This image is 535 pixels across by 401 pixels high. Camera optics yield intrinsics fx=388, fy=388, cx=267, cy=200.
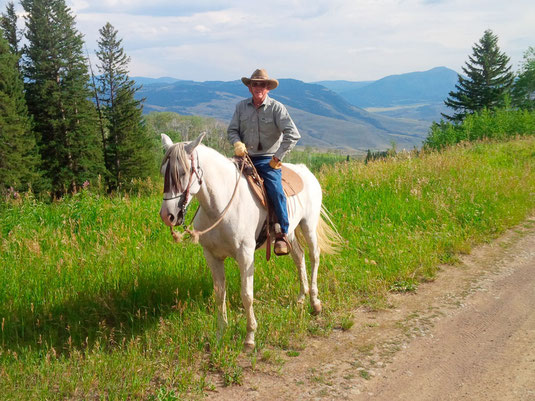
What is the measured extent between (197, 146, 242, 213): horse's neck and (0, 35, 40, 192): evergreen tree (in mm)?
37192

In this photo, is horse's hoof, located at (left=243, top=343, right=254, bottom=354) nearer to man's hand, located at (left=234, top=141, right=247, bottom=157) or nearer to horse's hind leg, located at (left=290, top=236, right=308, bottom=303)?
horse's hind leg, located at (left=290, top=236, right=308, bottom=303)

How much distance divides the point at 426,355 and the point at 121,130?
5226 centimetres

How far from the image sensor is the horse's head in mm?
3520

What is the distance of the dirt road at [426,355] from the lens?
12.1 feet

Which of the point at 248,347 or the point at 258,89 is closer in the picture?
the point at 248,347

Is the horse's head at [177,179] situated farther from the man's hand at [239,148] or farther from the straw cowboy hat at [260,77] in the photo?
the straw cowboy hat at [260,77]

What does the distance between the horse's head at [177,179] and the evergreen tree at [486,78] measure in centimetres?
6710

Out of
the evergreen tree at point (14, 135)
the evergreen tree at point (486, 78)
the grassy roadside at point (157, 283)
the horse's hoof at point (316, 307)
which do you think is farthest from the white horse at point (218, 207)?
the evergreen tree at point (486, 78)

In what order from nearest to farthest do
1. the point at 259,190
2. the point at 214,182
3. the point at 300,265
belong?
the point at 214,182
the point at 259,190
the point at 300,265

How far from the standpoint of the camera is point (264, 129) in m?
4.93

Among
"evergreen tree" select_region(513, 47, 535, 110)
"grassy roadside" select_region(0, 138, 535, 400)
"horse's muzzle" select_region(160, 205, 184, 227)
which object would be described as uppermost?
"evergreen tree" select_region(513, 47, 535, 110)

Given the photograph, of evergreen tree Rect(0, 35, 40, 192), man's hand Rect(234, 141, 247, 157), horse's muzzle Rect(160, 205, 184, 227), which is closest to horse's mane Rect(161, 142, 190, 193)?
horse's muzzle Rect(160, 205, 184, 227)

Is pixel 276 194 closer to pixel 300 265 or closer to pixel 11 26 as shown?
pixel 300 265


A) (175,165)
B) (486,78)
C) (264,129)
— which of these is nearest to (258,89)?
(264,129)
